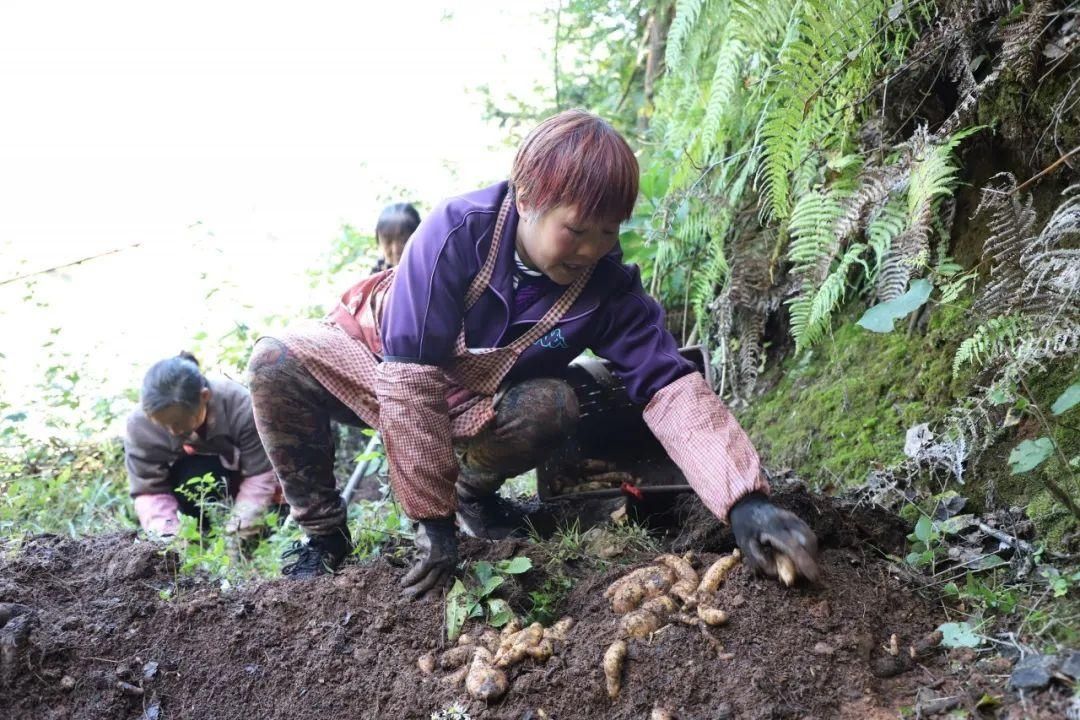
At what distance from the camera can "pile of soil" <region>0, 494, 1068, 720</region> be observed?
193 cm

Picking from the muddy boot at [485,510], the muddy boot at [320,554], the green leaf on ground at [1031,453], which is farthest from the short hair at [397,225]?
the green leaf on ground at [1031,453]

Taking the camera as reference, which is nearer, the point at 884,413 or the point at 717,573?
the point at 717,573

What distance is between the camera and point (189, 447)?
16.9ft

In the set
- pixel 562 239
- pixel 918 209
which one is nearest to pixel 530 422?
pixel 562 239

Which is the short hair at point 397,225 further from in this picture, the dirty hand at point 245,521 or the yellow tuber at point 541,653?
the yellow tuber at point 541,653

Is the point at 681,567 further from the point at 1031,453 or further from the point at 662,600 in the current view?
the point at 1031,453

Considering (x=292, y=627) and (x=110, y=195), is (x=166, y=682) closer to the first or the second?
(x=292, y=627)

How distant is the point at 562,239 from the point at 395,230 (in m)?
2.21

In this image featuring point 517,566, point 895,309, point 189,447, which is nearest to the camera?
point 895,309

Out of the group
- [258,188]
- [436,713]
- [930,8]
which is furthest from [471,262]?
[258,188]

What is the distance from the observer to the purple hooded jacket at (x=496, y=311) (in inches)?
104

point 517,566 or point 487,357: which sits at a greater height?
point 487,357

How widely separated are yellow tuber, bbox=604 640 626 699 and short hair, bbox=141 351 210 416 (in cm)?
352

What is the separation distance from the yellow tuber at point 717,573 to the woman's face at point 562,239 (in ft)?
3.23
